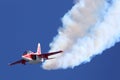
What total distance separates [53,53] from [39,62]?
200 centimetres

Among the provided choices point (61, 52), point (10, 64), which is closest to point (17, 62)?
point (10, 64)

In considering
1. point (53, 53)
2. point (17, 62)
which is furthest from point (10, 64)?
point (53, 53)

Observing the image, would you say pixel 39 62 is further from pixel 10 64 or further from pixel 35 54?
pixel 10 64

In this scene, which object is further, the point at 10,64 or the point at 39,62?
the point at 10,64

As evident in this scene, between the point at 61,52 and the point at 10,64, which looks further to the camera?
the point at 10,64

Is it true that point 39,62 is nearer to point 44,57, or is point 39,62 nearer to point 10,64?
point 44,57

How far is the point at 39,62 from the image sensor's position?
89750 mm

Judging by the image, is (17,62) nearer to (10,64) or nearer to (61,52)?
(10,64)

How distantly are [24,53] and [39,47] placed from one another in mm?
4972

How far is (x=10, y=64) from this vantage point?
9619 centimetres

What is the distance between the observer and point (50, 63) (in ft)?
305

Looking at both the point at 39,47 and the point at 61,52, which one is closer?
the point at 61,52

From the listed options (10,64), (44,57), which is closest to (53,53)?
(44,57)

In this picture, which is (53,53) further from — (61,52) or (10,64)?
(10,64)
